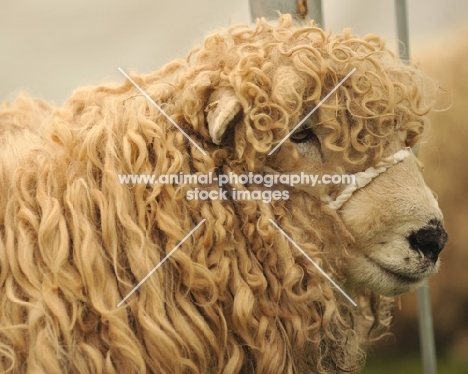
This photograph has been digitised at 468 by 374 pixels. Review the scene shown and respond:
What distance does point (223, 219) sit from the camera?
175 cm

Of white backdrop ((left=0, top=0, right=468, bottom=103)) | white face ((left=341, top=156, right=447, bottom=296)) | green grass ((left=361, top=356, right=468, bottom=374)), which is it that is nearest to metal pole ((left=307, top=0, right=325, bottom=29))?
white backdrop ((left=0, top=0, right=468, bottom=103))

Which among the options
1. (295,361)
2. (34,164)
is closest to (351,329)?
(295,361)

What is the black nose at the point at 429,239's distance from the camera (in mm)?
1729

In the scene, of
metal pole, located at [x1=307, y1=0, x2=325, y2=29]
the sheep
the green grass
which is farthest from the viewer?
the green grass

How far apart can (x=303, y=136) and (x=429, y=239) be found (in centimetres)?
41

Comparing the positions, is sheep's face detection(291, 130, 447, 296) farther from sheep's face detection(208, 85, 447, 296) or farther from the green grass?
the green grass

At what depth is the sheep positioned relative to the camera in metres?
1.67

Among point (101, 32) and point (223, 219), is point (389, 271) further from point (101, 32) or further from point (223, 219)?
point (101, 32)

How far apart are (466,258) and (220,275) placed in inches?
73.5

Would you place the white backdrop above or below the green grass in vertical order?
above

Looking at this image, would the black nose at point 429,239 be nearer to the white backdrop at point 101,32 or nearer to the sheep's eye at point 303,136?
→ the sheep's eye at point 303,136

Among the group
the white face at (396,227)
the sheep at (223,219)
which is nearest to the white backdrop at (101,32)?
the sheep at (223,219)

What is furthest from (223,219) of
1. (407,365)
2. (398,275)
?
(407,365)

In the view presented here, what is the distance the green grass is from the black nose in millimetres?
1418
